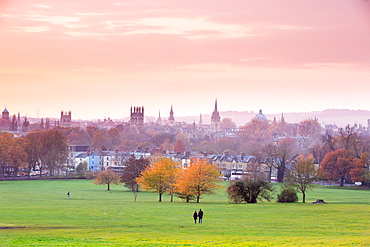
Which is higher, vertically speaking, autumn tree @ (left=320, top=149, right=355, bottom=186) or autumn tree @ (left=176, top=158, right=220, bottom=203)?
autumn tree @ (left=320, top=149, right=355, bottom=186)

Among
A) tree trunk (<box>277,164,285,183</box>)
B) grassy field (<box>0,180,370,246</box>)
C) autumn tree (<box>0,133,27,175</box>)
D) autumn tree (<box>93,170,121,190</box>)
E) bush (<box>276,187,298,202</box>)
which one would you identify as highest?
autumn tree (<box>0,133,27,175</box>)

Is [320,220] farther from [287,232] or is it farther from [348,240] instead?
[348,240]

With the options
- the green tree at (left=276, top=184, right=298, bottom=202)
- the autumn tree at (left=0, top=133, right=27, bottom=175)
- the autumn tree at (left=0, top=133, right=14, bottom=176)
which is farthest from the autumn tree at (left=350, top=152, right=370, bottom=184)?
the autumn tree at (left=0, top=133, right=14, bottom=176)

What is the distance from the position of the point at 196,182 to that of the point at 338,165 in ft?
99.1

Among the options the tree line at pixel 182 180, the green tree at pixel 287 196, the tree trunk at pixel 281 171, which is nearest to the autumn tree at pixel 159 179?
the tree line at pixel 182 180

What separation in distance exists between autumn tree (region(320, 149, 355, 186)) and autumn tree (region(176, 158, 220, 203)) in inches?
1089

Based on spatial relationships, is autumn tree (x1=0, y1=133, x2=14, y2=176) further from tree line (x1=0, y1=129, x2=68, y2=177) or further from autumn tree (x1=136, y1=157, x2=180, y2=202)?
autumn tree (x1=136, y1=157, x2=180, y2=202)

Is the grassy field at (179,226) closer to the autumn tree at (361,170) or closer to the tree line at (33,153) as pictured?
the autumn tree at (361,170)

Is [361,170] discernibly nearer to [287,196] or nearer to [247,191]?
[287,196]

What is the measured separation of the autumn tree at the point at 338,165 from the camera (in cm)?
7506

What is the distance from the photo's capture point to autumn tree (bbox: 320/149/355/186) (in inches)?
2955

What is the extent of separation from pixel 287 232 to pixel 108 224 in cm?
929

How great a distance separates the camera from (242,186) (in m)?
47.2

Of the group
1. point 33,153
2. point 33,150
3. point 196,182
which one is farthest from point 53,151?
point 196,182
